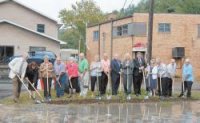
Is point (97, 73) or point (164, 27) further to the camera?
point (164, 27)

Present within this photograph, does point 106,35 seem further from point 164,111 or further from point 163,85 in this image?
point 164,111

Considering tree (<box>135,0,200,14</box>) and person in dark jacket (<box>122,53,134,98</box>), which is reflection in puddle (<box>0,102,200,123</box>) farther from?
tree (<box>135,0,200,14</box>)

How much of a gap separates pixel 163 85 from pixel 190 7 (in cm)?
7428

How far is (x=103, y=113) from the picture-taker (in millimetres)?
17312

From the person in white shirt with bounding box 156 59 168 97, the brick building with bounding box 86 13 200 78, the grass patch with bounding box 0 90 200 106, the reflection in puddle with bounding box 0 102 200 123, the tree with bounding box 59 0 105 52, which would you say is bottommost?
the reflection in puddle with bounding box 0 102 200 123

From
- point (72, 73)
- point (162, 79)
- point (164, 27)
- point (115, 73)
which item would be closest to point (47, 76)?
point (72, 73)

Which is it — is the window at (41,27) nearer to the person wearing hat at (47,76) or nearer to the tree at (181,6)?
the tree at (181,6)

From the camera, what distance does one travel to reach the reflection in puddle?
15.4 m

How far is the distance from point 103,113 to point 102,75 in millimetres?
5481

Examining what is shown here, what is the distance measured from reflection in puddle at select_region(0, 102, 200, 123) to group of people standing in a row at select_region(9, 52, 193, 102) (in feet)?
7.23

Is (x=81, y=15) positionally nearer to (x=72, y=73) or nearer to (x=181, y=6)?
(x=181, y=6)

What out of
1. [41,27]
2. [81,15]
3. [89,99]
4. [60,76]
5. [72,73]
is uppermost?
[81,15]

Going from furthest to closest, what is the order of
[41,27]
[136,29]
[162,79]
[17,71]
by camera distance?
[41,27] → [136,29] → [162,79] → [17,71]

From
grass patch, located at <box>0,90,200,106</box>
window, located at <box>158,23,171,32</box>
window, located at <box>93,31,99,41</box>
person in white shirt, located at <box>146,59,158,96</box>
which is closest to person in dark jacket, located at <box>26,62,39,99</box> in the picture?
grass patch, located at <box>0,90,200,106</box>
